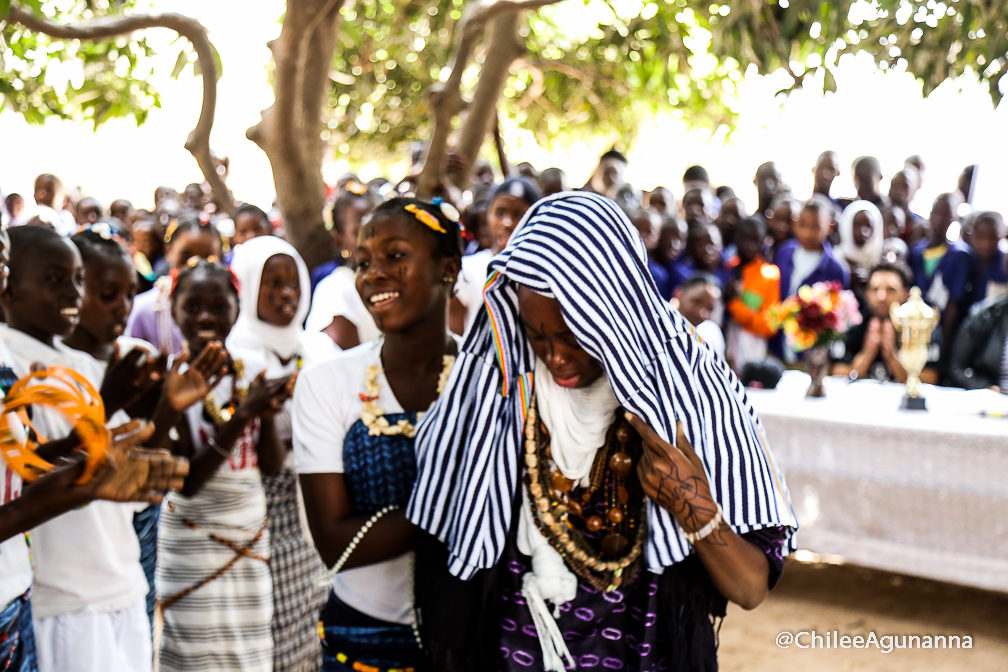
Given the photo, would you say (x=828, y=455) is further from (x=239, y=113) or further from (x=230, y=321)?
(x=239, y=113)

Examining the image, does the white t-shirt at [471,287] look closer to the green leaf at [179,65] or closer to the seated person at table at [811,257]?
the green leaf at [179,65]

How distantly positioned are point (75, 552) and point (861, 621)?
3.75 meters

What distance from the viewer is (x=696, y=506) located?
4.66ft

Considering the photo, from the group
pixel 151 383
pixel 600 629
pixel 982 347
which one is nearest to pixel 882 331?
pixel 982 347

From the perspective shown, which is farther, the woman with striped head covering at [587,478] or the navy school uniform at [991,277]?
the navy school uniform at [991,277]

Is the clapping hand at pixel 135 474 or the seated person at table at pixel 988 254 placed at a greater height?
the seated person at table at pixel 988 254

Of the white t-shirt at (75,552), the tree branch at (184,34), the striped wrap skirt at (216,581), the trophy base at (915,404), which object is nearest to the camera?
the white t-shirt at (75,552)

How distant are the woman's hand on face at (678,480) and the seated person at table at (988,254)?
5253 mm

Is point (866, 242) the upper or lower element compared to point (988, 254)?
upper

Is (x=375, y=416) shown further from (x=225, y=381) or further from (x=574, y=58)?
(x=574, y=58)

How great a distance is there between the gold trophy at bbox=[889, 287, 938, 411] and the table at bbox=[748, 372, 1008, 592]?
3.5 inches

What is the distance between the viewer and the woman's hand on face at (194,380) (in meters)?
2.13

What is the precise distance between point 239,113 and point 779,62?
23100mm

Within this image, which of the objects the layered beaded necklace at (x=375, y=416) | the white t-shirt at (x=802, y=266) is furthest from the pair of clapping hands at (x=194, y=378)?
the white t-shirt at (x=802, y=266)
